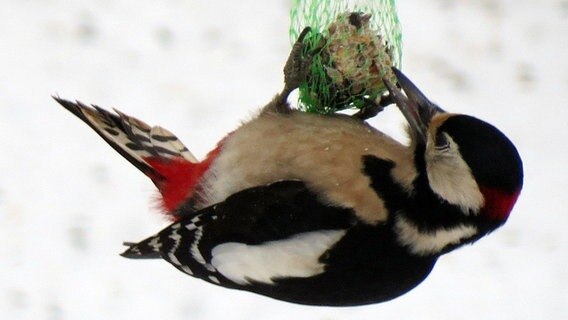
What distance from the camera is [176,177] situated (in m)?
3.19

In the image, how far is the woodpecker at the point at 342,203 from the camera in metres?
2.63

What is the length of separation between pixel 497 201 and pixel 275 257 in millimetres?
607

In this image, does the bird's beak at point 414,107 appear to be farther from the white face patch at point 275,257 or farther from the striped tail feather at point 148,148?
the striped tail feather at point 148,148

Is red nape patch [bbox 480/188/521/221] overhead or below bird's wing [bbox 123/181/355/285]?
below

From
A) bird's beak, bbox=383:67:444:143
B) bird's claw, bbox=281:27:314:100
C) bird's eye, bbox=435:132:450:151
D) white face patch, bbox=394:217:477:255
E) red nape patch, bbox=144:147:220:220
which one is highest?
bird's claw, bbox=281:27:314:100

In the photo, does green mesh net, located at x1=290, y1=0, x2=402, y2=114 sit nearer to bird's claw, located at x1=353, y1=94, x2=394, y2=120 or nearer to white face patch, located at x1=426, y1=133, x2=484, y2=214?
bird's claw, located at x1=353, y1=94, x2=394, y2=120

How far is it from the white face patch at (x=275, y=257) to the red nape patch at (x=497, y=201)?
0.38m

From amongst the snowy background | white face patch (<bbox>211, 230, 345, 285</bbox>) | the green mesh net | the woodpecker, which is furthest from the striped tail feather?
the snowy background

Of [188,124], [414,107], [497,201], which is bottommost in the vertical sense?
[497,201]

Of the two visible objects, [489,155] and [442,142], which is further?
[442,142]

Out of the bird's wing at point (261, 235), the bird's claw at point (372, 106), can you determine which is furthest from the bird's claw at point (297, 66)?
the bird's wing at point (261, 235)

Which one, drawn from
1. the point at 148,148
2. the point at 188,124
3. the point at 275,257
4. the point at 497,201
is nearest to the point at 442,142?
the point at 497,201

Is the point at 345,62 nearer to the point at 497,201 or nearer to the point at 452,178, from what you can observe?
the point at 452,178

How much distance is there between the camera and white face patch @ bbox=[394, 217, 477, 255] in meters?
2.72
